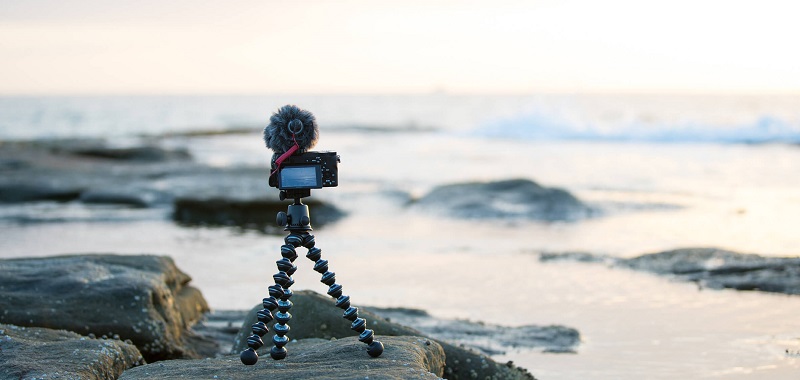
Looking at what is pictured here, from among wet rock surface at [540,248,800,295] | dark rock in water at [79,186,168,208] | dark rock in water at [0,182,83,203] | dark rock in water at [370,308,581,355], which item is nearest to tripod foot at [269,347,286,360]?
dark rock in water at [370,308,581,355]

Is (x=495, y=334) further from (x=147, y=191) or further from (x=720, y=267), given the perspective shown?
(x=147, y=191)

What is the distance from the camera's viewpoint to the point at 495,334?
8211mm

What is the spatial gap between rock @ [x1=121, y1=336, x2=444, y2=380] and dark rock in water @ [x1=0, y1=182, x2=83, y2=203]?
14877 millimetres

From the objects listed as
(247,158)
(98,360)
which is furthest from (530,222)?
(247,158)

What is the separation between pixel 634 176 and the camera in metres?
23.8

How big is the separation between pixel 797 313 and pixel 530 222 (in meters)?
6.96

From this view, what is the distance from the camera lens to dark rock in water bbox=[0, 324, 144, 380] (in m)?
5.33

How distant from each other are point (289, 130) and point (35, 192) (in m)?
15.7

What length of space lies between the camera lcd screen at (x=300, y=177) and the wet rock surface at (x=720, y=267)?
6308 mm

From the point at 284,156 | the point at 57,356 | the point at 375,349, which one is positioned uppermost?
the point at 284,156

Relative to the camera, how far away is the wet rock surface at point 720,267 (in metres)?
10.1

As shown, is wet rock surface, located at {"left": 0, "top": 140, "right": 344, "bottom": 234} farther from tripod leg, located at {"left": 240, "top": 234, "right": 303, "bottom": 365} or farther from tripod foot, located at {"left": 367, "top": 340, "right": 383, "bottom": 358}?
tripod foot, located at {"left": 367, "top": 340, "right": 383, "bottom": 358}

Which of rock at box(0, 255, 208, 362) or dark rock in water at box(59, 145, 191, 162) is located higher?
dark rock in water at box(59, 145, 191, 162)

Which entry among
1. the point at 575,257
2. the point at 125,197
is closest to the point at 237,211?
the point at 125,197
